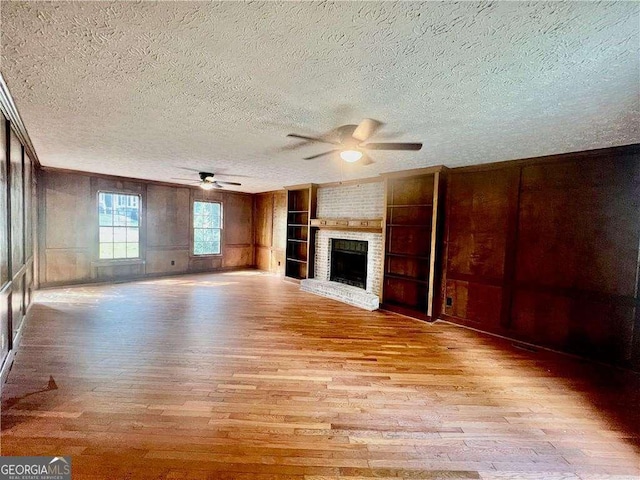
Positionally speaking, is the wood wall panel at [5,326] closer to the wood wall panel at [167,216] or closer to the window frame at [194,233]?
the wood wall panel at [167,216]

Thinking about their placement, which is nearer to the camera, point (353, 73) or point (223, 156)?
point (353, 73)

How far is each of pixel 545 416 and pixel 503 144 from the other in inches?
108

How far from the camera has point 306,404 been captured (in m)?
2.32

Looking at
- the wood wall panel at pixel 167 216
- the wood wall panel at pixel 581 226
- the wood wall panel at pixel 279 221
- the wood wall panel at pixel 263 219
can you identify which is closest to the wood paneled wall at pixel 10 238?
the wood wall panel at pixel 167 216

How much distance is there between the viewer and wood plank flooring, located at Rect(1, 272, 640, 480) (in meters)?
1.76

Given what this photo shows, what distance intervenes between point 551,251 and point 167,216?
8.12m

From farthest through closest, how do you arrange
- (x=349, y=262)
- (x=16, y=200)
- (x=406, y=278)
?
(x=349, y=262)
(x=406, y=278)
(x=16, y=200)

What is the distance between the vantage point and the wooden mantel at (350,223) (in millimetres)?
5496

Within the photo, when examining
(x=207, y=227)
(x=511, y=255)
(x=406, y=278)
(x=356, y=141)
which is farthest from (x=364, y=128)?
(x=207, y=227)

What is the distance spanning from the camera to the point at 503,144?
329cm

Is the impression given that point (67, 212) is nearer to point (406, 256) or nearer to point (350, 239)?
point (350, 239)

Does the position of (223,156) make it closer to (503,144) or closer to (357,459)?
(503,144)

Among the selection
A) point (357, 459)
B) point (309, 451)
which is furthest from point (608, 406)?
point (309, 451)

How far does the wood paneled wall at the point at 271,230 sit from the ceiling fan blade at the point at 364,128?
5.42 metres
